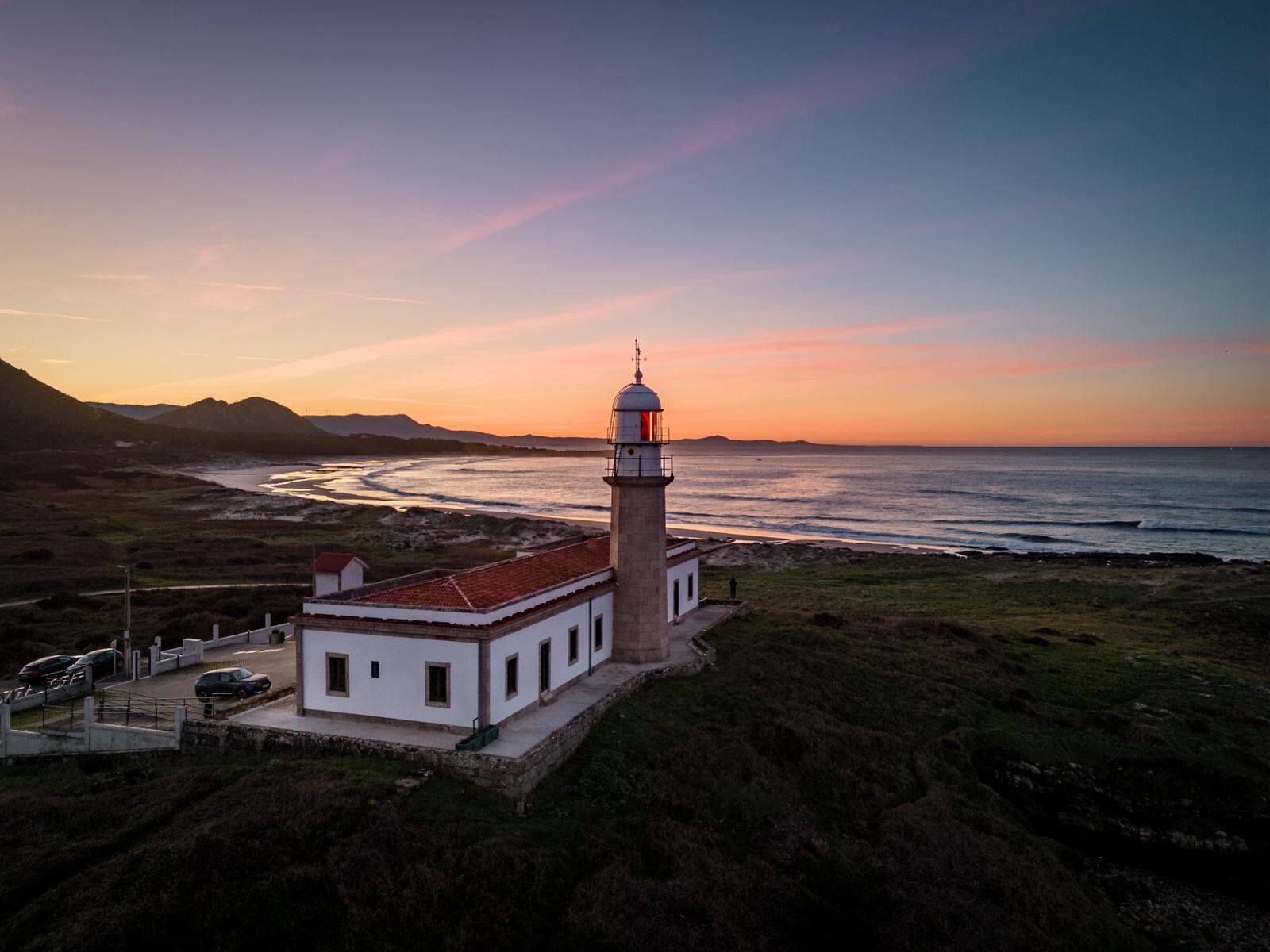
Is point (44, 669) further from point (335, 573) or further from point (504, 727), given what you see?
point (504, 727)

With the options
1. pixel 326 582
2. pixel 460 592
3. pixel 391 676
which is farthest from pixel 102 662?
pixel 460 592

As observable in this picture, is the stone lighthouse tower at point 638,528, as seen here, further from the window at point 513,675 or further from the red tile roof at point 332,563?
the red tile roof at point 332,563

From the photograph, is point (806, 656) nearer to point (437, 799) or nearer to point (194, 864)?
point (437, 799)

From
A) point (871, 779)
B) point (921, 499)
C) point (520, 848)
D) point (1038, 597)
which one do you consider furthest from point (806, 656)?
point (921, 499)

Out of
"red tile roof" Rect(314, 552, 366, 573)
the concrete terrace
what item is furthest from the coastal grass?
"red tile roof" Rect(314, 552, 366, 573)

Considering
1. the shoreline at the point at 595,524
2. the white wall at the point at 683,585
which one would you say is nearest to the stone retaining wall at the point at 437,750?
the white wall at the point at 683,585

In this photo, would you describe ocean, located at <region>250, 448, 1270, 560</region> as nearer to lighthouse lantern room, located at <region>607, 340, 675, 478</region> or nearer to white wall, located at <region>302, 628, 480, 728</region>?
lighthouse lantern room, located at <region>607, 340, 675, 478</region>
